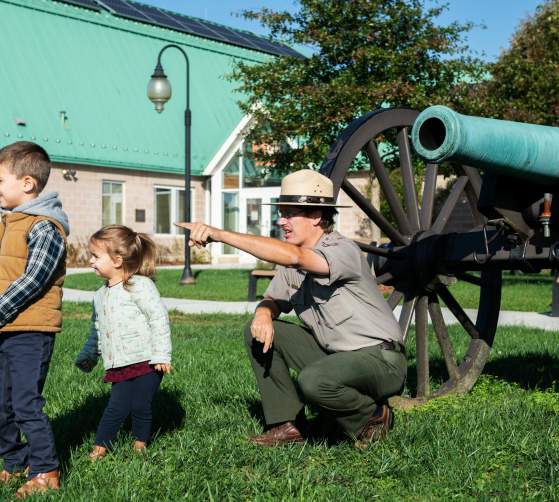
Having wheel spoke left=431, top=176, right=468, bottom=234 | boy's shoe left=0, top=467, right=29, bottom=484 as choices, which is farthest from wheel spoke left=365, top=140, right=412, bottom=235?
boy's shoe left=0, top=467, right=29, bottom=484

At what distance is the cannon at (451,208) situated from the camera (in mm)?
3943

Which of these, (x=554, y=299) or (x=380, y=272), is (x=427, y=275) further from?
(x=554, y=299)

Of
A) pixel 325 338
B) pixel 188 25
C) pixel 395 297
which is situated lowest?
pixel 325 338

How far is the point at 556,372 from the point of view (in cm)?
691

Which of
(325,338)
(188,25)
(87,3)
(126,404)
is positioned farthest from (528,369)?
(188,25)

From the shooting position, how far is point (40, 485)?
391 cm

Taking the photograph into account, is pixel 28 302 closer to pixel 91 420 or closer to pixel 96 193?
pixel 91 420

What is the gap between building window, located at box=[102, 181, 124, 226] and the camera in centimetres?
2642

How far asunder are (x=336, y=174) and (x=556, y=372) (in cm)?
281

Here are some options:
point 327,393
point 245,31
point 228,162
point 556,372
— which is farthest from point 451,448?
point 245,31

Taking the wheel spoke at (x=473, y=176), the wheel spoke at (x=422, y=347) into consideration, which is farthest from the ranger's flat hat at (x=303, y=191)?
the wheel spoke at (x=473, y=176)

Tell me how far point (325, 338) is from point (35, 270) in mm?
1509

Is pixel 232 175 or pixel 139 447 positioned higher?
pixel 232 175

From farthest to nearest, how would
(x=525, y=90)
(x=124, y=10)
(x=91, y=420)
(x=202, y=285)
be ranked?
(x=124, y=10)
(x=525, y=90)
(x=202, y=285)
(x=91, y=420)
